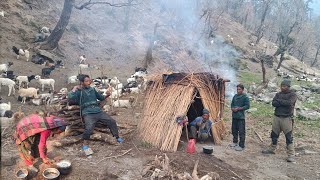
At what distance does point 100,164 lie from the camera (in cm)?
570

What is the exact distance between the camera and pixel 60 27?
1761 cm

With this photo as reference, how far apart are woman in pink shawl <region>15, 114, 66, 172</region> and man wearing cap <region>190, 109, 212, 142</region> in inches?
128

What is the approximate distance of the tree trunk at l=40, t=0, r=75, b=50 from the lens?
1712cm

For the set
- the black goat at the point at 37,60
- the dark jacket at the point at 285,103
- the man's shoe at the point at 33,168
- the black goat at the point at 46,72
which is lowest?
the man's shoe at the point at 33,168

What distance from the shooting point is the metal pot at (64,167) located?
199 inches

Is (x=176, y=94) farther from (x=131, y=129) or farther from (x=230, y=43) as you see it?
(x=230, y=43)

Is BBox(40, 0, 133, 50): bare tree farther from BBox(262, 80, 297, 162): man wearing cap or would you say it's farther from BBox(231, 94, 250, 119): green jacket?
BBox(262, 80, 297, 162): man wearing cap

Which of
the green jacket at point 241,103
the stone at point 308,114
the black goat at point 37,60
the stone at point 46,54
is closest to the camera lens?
the green jacket at point 241,103

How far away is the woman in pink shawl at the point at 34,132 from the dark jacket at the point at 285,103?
4.64 metres

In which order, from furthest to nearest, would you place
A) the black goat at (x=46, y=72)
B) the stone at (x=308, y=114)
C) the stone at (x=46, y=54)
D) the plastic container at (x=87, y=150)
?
the stone at (x=46, y=54) < the black goat at (x=46, y=72) < the stone at (x=308, y=114) < the plastic container at (x=87, y=150)

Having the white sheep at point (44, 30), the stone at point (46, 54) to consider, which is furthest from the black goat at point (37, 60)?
the white sheep at point (44, 30)

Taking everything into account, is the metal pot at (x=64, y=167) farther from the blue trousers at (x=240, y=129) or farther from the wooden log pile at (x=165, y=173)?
the blue trousers at (x=240, y=129)

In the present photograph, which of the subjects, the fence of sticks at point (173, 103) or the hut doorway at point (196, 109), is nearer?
the fence of sticks at point (173, 103)

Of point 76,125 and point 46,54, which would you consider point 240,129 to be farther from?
point 46,54
